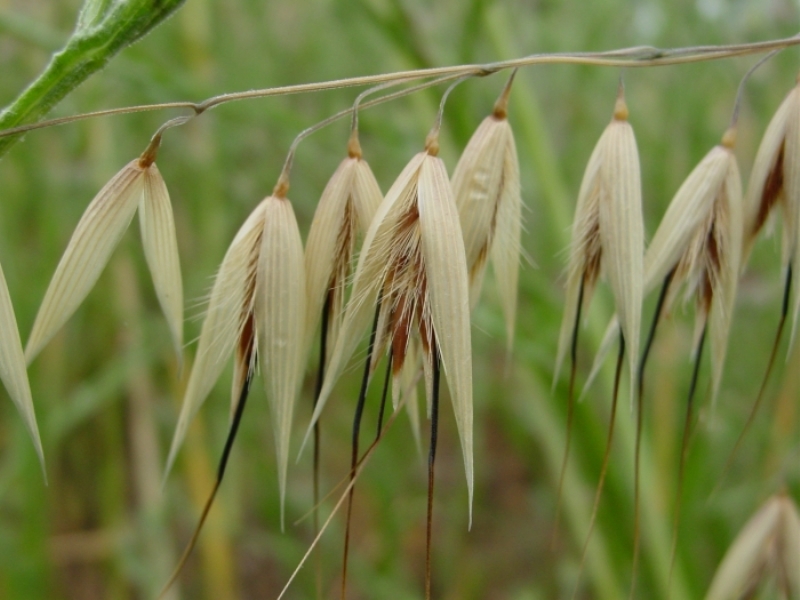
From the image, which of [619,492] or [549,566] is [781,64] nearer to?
[619,492]

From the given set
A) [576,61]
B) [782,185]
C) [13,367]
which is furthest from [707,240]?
[13,367]

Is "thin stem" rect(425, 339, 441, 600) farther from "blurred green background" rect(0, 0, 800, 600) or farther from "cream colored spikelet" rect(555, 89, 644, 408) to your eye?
"blurred green background" rect(0, 0, 800, 600)

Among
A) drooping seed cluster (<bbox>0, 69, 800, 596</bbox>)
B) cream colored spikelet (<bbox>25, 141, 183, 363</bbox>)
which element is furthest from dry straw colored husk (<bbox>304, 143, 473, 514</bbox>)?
cream colored spikelet (<bbox>25, 141, 183, 363</bbox>)

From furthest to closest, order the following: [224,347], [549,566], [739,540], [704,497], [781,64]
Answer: [549,566]
[781,64]
[704,497]
[739,540]
[224,347]

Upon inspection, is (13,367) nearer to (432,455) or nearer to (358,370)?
(432,455)

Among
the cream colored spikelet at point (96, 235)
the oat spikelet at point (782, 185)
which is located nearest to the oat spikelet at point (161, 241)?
the cream colored spikelet at point (96, 235)

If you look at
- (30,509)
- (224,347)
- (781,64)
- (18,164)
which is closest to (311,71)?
(18,164)

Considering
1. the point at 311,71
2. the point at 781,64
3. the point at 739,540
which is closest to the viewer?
the point at 739,540
